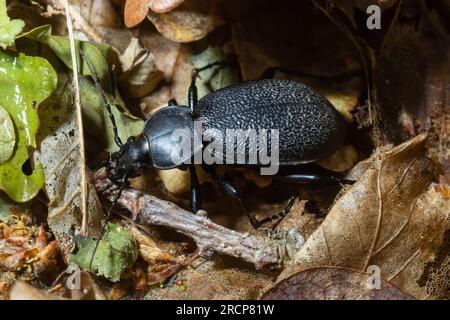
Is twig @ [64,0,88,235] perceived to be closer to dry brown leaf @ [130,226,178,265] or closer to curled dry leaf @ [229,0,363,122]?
dry brown leaf @ [130,226,178,265]

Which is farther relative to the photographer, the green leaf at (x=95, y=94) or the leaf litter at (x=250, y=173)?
the green leaf at (x=95, y=94)

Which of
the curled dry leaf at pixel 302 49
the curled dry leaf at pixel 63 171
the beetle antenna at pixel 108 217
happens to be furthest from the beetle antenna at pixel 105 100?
the curled dry leaf at pixel 302 49

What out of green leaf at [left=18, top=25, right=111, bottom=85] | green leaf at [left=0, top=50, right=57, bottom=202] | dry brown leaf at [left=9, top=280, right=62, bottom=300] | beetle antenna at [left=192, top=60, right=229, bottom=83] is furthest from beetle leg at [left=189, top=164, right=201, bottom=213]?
dry brown leaf at [left=9, top=280, right=62, bottom=300]

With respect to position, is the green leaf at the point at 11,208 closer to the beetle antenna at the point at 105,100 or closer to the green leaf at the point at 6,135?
the green leaf at the point at 6,135

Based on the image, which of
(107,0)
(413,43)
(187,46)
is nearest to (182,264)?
(187,46)

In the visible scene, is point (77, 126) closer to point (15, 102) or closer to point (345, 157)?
point (15, 102)

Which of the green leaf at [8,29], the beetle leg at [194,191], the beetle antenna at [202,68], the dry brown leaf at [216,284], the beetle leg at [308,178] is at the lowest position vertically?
the dry brown leaf at [216,284]

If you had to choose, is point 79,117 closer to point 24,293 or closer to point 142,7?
point 142,7

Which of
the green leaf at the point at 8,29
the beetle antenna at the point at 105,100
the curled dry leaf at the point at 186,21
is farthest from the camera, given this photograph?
the curled dry leaf at the point at 186,21
